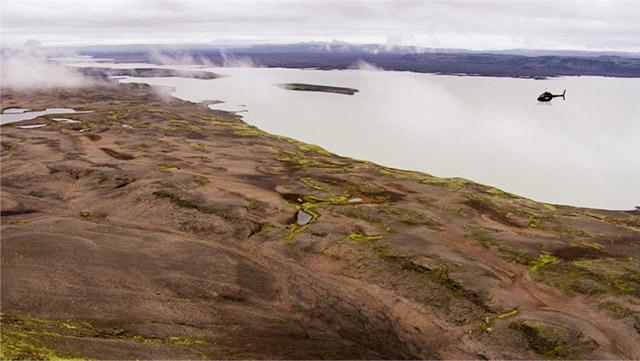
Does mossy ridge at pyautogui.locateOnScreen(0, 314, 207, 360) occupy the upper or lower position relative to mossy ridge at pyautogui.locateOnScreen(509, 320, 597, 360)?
upper

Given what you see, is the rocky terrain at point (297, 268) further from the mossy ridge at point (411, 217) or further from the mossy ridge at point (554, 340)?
the mossy ridge at point (411, 217)

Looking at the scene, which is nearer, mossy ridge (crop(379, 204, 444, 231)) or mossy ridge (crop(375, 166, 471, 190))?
mossy ridge (crop(379, 204, 444, 231))

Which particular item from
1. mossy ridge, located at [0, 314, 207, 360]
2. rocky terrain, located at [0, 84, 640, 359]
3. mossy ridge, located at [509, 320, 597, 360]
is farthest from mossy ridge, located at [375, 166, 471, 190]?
mossy ridge, located at [0, 314, 207, 360]

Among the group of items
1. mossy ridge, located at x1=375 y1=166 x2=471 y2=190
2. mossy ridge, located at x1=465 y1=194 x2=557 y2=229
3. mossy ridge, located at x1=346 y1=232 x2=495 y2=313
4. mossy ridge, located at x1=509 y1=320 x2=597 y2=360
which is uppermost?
mossy ridge, located at x1=375 y1=166 x2=471 y2=190

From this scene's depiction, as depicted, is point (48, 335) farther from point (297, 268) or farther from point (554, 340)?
point (554, 340)

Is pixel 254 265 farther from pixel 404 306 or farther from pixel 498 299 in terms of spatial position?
pixel 498 299

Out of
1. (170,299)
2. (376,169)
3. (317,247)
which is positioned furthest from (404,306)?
(376,169)

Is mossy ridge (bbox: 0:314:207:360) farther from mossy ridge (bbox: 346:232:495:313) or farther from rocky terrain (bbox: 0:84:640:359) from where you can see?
mossy ridge (bbox: 346:232:495:313)
